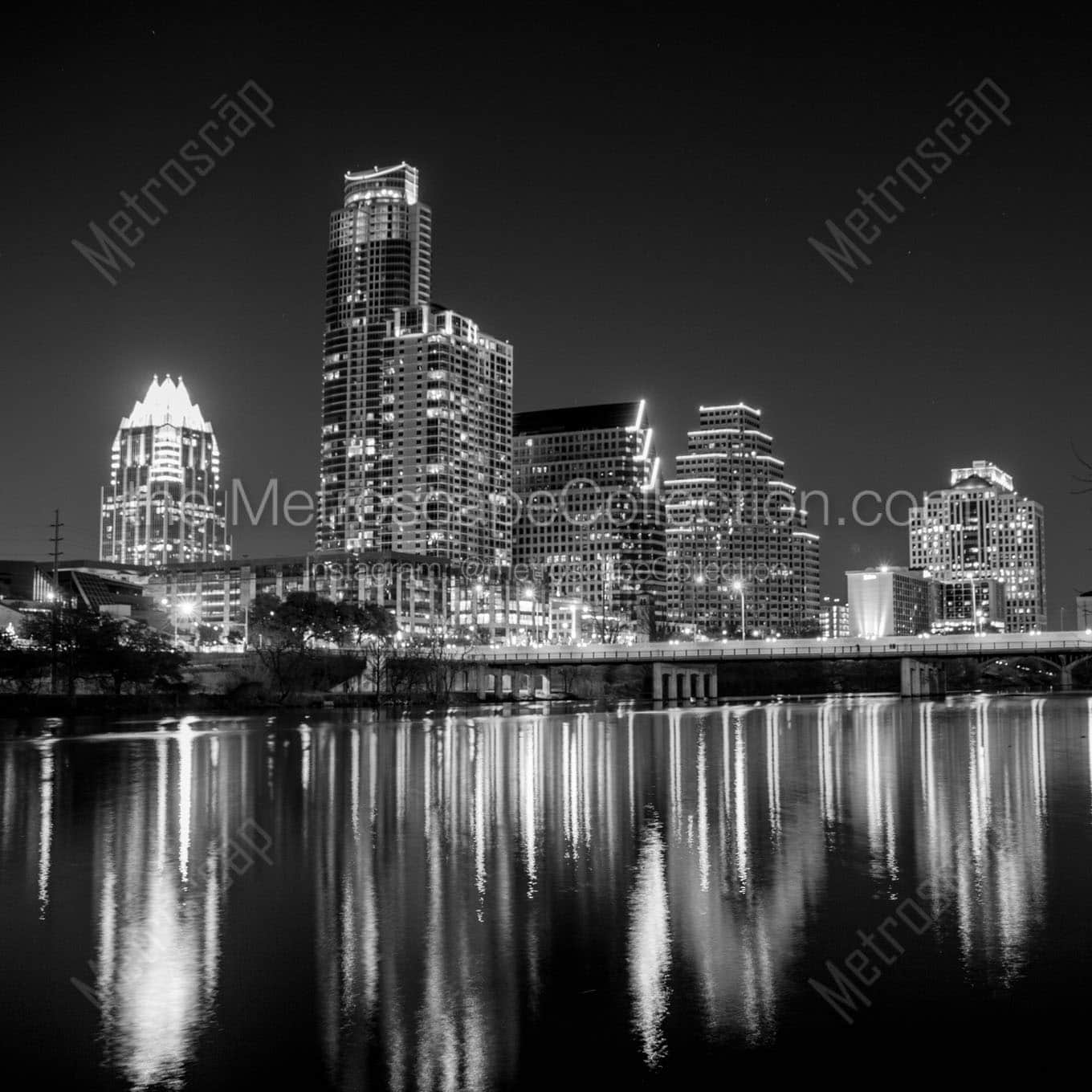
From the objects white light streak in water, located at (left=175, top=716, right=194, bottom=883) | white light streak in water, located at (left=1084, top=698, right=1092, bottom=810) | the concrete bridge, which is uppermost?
the concrete bridge

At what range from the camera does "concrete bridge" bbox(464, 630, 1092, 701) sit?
152 meters

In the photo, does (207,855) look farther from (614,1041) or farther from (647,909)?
(614,1041)

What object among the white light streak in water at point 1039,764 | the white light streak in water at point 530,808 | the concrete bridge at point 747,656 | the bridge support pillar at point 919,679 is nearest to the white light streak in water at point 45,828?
the white light streak in water at point 530,808

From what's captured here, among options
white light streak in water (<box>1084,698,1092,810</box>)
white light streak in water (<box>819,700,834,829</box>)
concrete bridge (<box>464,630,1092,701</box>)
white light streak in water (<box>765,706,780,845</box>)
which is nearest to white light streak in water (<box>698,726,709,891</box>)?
white light streak in water (<box>765,706,780,845</box>)

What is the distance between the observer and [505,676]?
196750 millimetres

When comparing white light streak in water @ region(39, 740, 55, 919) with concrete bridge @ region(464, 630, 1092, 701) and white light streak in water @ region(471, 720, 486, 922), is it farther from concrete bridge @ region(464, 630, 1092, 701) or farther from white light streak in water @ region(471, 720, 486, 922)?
concrete bridge @ region(464, 630, 1092, 701)

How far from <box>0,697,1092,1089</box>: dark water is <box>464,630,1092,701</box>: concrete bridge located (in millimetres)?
114000

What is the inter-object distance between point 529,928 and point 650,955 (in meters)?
2.57

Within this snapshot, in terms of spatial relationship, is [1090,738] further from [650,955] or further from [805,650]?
[805,650]

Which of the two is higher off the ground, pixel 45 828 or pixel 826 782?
pixel 45 828

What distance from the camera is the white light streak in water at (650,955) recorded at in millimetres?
14875

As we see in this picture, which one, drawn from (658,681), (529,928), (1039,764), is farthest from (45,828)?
(658,681)

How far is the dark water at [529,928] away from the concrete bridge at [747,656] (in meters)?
114

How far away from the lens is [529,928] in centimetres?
2014
